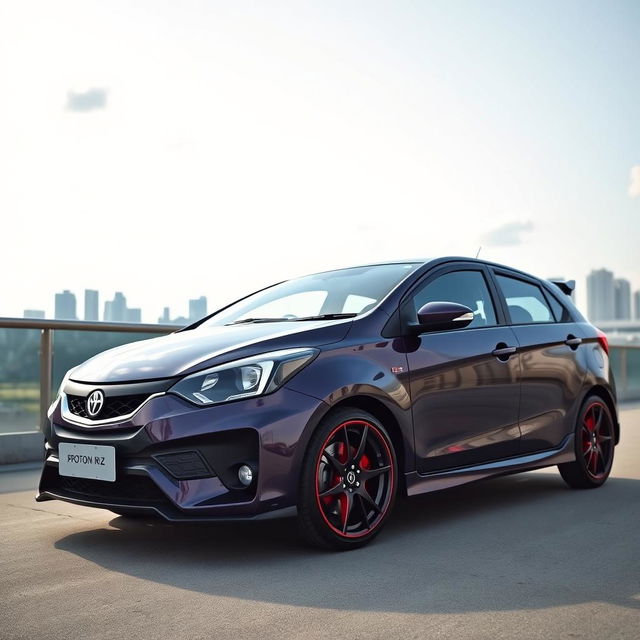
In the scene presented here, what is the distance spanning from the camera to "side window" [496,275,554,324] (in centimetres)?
612

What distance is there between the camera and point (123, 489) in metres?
4.31

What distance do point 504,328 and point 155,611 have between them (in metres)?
3.18

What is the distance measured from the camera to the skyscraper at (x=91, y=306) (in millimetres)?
8617

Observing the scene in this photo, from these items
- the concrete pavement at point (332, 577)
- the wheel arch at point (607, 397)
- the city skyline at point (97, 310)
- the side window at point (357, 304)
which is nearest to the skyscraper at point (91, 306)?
the city skyline at point (97, 310)

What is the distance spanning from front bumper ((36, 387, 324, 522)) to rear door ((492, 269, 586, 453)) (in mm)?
2147

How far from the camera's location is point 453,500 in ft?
19.9

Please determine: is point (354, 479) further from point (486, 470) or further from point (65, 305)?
point (65, 305)

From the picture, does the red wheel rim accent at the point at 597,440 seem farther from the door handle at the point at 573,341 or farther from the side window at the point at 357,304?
the side window at the point at 357,304

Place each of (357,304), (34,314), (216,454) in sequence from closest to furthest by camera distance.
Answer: (216,454), (357,304), (34,314)

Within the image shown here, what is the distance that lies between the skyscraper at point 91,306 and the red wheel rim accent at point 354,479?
4.62 m

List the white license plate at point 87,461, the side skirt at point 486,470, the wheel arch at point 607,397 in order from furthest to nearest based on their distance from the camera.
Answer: the wheel arch at point 607,397 < the side skirt at point 486,470 < the white license plate at point 87,461

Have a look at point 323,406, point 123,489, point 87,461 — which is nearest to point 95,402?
point 87,461

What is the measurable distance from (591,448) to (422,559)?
2.71 metres

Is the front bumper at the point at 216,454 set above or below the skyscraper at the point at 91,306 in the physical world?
below
